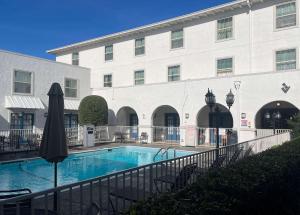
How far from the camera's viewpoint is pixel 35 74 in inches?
904

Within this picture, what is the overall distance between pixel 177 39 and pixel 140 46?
12.7 ft

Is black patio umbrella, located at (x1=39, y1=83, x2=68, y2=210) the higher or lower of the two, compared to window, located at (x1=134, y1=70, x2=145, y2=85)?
lower

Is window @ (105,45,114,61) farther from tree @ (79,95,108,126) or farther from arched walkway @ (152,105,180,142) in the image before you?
arched walkway @ (152,105,180,142)

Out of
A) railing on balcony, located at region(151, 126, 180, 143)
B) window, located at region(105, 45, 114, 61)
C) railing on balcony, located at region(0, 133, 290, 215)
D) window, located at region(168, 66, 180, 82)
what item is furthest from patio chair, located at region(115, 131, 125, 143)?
railing on balcony, located at region(0, 133, 290, 215)

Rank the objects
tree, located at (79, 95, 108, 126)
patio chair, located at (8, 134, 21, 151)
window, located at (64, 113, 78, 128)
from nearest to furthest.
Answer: patio chair, located at (8, 134, 21, 151)
tree, located at (79, 95, 108, 126)
window, located at (64, 113, 78, 128)

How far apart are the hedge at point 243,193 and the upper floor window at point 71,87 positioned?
21.3m

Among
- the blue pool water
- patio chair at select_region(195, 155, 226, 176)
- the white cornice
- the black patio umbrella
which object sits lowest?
the blue pool water

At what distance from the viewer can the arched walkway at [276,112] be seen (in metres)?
20.4

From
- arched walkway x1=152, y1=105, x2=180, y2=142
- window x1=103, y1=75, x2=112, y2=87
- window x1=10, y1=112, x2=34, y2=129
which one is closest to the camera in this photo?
window x1=10, y1=112, x2=34, y2=129

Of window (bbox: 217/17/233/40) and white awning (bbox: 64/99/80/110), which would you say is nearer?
window (bbox: 217/17/233/40)

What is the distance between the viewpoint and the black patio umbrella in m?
7.38

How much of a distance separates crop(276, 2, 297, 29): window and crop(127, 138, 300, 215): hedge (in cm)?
1478

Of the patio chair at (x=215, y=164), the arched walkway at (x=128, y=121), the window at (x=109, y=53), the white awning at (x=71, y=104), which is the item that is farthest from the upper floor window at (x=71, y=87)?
the patio chair at (x=215, y=164)

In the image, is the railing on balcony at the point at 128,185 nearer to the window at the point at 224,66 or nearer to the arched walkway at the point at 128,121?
the window at the point at 224,66
